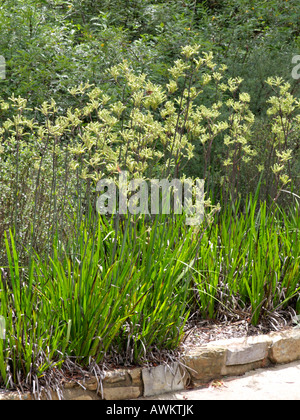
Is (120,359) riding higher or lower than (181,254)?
lower

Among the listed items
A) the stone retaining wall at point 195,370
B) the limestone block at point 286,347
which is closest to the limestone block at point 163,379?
the stone retaining wall at point 195,370

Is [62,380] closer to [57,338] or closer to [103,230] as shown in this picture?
[57,338]

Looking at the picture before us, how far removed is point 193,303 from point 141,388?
3.33 feet

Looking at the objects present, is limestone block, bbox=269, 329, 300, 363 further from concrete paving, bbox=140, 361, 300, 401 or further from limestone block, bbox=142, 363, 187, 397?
limestone block, bbox=142, 363, 187, 397

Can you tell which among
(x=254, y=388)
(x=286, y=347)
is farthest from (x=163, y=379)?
(x=286, y=347)

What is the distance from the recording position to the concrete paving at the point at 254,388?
366 centimetres

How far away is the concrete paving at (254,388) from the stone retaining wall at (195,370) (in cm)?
6

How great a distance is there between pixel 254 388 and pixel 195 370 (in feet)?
1.39

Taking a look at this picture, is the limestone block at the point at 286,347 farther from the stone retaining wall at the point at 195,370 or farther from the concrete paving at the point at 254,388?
the concrete paving at the point at 254,388
